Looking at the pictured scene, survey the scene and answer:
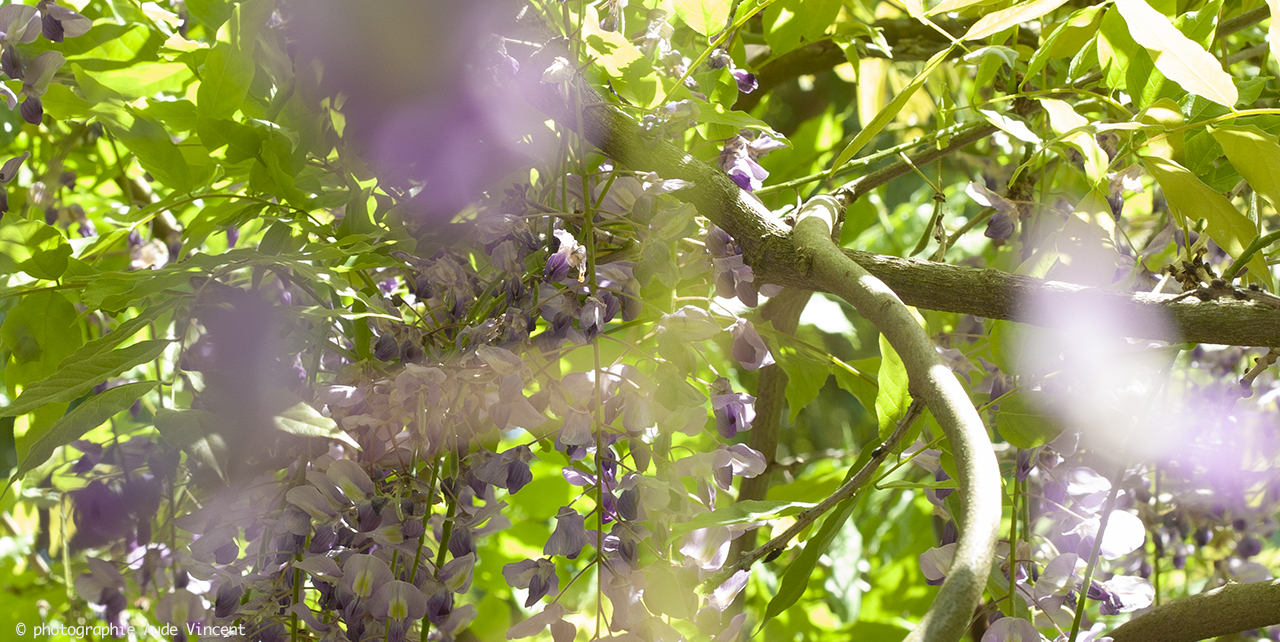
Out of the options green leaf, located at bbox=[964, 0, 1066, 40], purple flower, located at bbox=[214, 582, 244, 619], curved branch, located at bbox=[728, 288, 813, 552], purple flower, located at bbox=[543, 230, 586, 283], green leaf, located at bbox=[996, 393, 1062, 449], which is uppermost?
green leaf, located at bbox=[964, 0, 1066, 40]

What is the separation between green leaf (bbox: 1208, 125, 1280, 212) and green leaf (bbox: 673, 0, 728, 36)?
0.68 ft

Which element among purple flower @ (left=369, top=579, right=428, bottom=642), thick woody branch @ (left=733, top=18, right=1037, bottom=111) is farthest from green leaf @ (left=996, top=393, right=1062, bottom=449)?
thick woody branch @ (left=733, top=18, right=1037, bottom=111)

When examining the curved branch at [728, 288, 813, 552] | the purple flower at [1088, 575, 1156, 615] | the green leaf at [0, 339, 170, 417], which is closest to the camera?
the green leaf at [0, 339, 170, 417]

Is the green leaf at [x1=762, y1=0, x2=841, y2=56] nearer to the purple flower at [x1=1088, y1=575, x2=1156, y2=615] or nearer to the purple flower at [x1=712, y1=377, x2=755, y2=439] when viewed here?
the purple flower at [x1=712, y1=377, x2=755, y2=439]

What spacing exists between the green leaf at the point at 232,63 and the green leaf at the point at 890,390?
29cm

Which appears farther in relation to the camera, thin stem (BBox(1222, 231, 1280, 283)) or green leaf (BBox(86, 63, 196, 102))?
green leaf (BBox(86, 63, 196, 102))

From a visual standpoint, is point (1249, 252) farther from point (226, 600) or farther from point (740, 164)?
point (226, 600)

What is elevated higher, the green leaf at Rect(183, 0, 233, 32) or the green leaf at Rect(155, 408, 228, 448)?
the green leaf at Rect(183, 0, 233, 32)

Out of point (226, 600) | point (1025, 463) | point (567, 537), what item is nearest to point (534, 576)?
point (567, 537)

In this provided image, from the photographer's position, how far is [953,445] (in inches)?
7.5

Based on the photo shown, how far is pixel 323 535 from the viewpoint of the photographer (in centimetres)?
33

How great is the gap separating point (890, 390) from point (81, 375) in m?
0.31

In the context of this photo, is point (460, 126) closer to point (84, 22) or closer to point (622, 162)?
point (622, 162)

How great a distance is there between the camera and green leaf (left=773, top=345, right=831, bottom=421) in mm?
442
